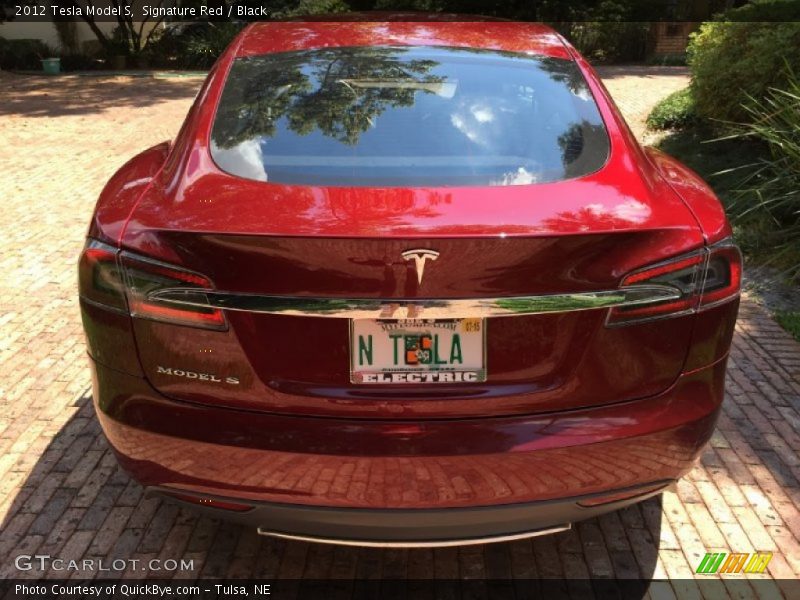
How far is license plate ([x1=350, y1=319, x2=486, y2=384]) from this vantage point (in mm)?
2156

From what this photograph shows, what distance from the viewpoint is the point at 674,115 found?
1119 centimetres

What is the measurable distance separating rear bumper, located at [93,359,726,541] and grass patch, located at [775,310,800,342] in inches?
115

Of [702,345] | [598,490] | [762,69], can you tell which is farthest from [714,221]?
[762,69]

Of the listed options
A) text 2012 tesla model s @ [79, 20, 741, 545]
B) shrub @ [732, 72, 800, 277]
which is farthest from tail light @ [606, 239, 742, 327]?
shrub @ [732, 72, 800, 277]

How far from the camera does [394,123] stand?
2770mm

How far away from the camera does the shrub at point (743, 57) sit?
7898 millimetres

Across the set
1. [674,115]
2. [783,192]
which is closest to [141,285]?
[783,192]

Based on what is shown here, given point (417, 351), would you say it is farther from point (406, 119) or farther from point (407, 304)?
point (406, 119)

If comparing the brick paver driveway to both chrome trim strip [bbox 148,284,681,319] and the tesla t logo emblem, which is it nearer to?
chrome trim strip [bbox 148,284,681,319]

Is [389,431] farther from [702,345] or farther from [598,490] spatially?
[702,345]

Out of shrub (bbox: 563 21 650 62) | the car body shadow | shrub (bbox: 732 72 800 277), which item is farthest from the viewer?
shrub (bbox: 563 21 650 62)

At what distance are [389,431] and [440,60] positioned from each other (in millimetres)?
1592

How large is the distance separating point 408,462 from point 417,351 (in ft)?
0.97

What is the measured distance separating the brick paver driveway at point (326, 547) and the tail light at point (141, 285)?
1.07 metres
